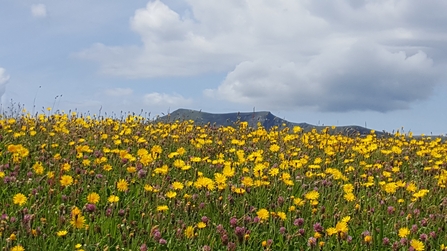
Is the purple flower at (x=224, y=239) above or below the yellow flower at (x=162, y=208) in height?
below

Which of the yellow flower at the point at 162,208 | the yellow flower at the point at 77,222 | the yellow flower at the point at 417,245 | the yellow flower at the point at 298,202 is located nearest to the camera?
the yellow flower at the point at 77,222

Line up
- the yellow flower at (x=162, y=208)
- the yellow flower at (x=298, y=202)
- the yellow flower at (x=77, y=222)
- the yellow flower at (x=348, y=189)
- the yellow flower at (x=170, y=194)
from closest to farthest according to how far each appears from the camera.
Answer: the yellow flower at (x=77, y=222)
the yellow flower at (x=162, y=208)
the yellow flower at (x=170, y=194)
the yellow flower at (x=298, y=202)
the yellow flower at (x=348, y=189)

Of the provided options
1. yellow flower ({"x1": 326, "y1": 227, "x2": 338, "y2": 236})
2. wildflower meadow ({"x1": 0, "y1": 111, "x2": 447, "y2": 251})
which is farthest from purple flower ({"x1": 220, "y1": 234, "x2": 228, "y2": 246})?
yellow flower ({"x1": 326, "y1": 227, "x2": 338, "y2": 236})

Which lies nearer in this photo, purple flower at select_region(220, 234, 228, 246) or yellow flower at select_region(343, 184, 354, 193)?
purple flower at select_region(220, 234, 228, 246)

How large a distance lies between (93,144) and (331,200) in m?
3.83

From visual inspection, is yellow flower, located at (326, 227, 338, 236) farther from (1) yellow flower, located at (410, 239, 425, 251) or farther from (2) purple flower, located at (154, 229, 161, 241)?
(2) purple flower, located at (154, 229, 161, 241)

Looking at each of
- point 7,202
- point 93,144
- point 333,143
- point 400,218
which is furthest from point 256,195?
point 333,143

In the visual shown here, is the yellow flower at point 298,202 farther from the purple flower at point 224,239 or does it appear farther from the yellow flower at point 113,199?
the yellow flower at point 113,199

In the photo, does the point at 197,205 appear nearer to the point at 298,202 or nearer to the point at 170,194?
the point at 170,194

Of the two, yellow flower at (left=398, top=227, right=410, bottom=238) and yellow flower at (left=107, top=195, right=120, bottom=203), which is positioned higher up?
yellow flower at (left=107, top=195, right=120, bottom=203)

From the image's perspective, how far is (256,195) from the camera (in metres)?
5.43

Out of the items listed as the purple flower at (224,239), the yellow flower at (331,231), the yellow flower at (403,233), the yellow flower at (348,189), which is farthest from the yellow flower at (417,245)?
the purple flower at (224,239)

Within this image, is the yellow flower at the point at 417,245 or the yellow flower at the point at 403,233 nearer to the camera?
the yellow flower at the point at 417,245

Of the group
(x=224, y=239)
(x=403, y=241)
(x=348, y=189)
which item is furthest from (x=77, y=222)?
(x=348, y=189)
